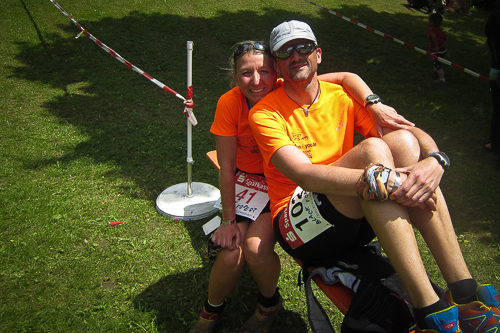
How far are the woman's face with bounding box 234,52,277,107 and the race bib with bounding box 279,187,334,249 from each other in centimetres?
76

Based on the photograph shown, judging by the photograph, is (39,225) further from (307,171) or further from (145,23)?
(145,23)

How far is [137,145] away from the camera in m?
5.13

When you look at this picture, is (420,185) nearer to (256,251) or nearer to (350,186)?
(350,186)

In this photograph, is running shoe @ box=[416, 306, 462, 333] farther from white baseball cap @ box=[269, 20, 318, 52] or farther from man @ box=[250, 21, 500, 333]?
white baseball cap @ box=[269, 20, 318, 52]

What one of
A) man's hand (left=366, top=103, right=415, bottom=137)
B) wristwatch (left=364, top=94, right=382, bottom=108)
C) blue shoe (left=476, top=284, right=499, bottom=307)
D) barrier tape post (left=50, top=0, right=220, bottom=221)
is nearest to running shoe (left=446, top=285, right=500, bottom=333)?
blue shoe (left=476, top=284, right=499, bottom=307)

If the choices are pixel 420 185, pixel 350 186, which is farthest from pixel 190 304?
pixel 420 185

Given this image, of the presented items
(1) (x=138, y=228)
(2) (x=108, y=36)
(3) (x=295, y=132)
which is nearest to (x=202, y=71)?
(2) (x=108, y=36)

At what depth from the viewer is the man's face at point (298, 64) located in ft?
7.46

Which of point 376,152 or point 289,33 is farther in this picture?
point 289,33

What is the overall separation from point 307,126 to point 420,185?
78cm

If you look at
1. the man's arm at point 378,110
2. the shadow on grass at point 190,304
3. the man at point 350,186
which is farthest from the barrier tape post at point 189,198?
the man's arm at point 378,110

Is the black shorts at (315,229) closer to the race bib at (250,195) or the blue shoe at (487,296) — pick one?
the race bib at (250,195)

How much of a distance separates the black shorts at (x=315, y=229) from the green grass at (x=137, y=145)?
0.86 metres

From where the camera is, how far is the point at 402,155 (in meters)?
1.98
